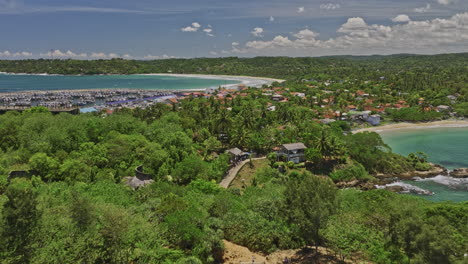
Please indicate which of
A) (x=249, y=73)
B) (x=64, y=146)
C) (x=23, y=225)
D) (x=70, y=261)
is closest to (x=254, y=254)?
(x=70, y=261)

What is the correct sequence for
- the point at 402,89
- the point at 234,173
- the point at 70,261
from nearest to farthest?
1. the point at 70,261
2. the point at 234,173
3. the point at 402,89

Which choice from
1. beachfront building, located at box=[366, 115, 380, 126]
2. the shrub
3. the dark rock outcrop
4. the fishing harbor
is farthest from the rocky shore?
the fishing harbor

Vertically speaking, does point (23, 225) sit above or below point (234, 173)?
above

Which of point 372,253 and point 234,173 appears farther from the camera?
point 234,173

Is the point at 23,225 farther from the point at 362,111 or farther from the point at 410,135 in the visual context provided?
the point at 362,111

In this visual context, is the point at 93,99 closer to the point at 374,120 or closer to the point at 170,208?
the point at 374,120

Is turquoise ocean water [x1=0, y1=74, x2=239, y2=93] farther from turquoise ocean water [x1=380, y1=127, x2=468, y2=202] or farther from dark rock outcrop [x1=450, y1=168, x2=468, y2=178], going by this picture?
dark rock outcrop [x1=450, y1=168, x2=468, y2=178]

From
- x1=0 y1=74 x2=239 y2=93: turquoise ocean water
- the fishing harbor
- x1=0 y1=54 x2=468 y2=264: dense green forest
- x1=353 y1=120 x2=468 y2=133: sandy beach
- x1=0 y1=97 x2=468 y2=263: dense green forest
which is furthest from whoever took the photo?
x1=0 y1=74 x2=239 y2=93: turquoise ocean water
